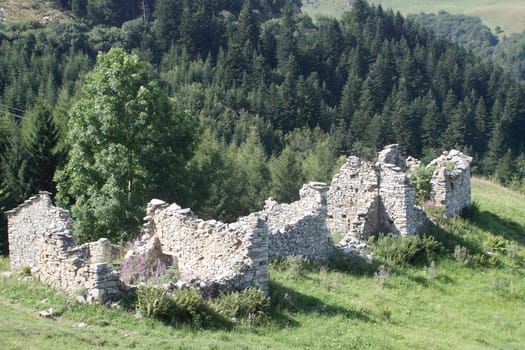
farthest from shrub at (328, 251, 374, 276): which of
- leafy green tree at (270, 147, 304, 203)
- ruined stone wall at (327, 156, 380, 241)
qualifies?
leafy green tree at (270, 147, 304, 203)

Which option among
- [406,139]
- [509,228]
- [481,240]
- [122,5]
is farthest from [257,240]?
[122,5]

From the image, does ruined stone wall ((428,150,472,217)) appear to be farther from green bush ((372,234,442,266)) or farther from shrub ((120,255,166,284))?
shrub ((120,255,166,284))

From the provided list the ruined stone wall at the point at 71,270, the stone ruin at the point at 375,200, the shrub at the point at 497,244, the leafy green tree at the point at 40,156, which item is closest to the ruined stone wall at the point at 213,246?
the ruined stone wall at the point at 71,270

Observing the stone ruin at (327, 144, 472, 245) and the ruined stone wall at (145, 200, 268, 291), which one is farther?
the stone ruin at (327, 144, 472, 245)

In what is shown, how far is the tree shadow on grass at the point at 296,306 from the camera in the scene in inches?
663

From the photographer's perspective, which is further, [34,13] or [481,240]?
[34,13]

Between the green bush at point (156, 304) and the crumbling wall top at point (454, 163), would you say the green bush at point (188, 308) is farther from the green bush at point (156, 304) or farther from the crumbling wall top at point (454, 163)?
the crumbling wall top at point (454, 163)

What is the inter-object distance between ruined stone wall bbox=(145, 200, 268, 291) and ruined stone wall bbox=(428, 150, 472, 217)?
10.4m

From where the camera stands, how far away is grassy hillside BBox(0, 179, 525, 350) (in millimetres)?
13930

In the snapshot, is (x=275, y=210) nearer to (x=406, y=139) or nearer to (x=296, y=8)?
(x=406, y=139)

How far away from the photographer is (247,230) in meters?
17.2

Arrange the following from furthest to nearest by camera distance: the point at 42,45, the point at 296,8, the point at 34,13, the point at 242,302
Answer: the point at 296,8 → the point at 34,13 → the point at 42,45 → the point at 242,302

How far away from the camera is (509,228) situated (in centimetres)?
2889

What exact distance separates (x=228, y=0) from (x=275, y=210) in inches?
5444
